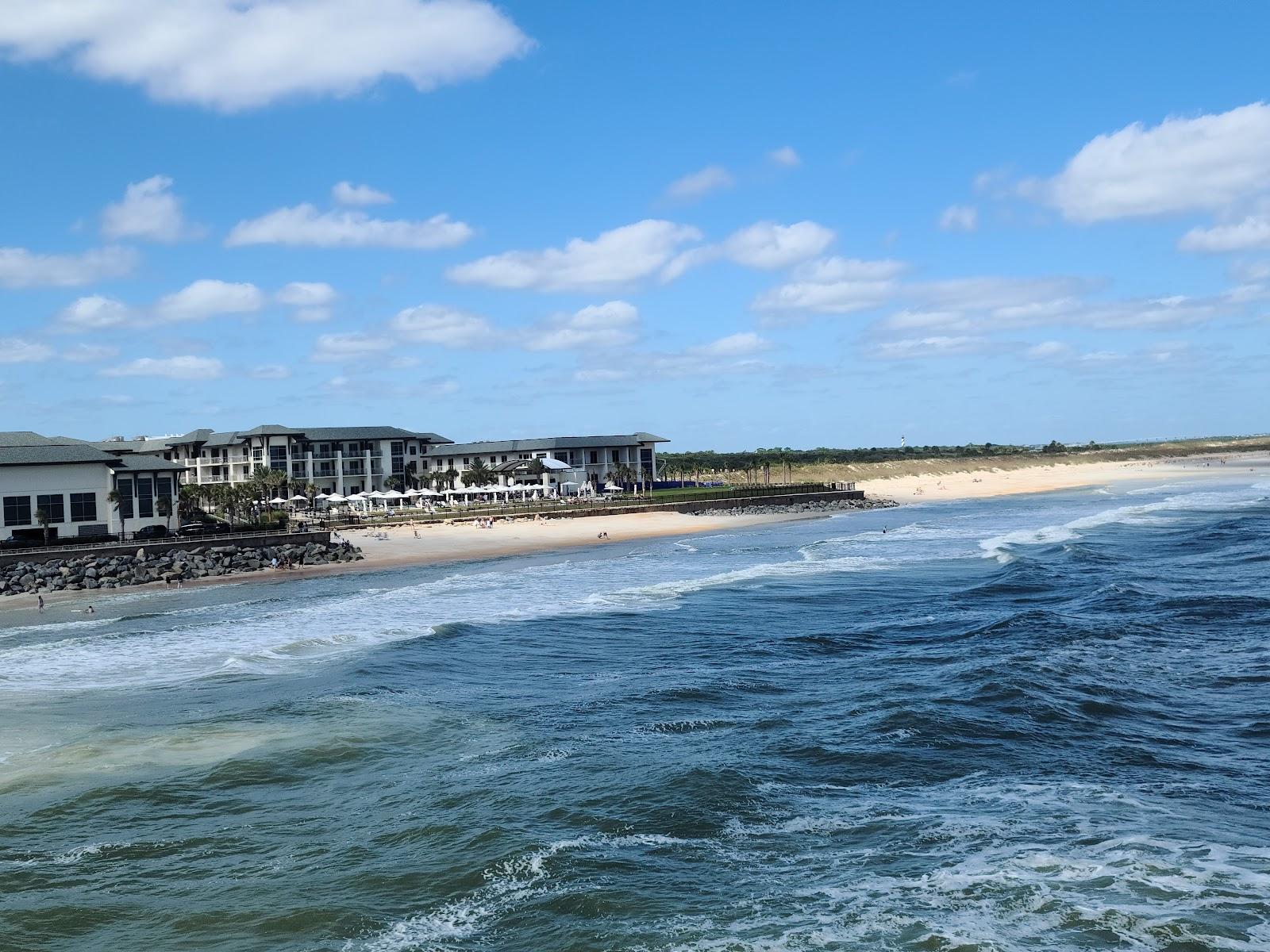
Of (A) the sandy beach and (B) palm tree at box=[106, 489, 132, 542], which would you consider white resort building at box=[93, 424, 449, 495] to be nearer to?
(B) palm tree at box=[106, 489, 132, 542]

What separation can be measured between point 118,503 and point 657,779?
149 feet

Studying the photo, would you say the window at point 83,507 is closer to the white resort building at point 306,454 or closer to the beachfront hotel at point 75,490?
the beachfront hotel at point 75,490

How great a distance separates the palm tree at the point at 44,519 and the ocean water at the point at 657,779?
20.4 meters

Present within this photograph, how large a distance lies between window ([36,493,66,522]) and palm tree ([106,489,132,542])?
2032 millimetres

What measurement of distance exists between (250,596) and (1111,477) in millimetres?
117248

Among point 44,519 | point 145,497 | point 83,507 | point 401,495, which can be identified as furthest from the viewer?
point 401,495

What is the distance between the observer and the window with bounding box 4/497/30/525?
49.4m

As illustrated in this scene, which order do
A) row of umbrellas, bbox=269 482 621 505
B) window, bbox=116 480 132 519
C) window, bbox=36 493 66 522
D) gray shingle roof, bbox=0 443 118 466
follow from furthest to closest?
row of umbrellas, bbox=269 482 621 505, window, bbox=116 480 132 519, window, bbox=36 493 66 522, gray shingle roof, bbox=0 443 118 466

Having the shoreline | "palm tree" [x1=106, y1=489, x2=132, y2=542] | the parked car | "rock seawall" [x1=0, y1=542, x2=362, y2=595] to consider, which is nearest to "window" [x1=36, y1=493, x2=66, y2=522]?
"palm tree" [x1=106, y1=489, x2=132, y2=542]

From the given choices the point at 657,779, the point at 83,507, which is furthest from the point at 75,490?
the point at 657,779

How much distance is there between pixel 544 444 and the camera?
9625 cm

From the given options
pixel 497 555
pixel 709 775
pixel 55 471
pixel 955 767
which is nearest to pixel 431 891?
pixel 709 775

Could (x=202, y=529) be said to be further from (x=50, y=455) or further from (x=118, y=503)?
(x=50, y=455)

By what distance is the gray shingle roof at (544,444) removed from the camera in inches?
3782
